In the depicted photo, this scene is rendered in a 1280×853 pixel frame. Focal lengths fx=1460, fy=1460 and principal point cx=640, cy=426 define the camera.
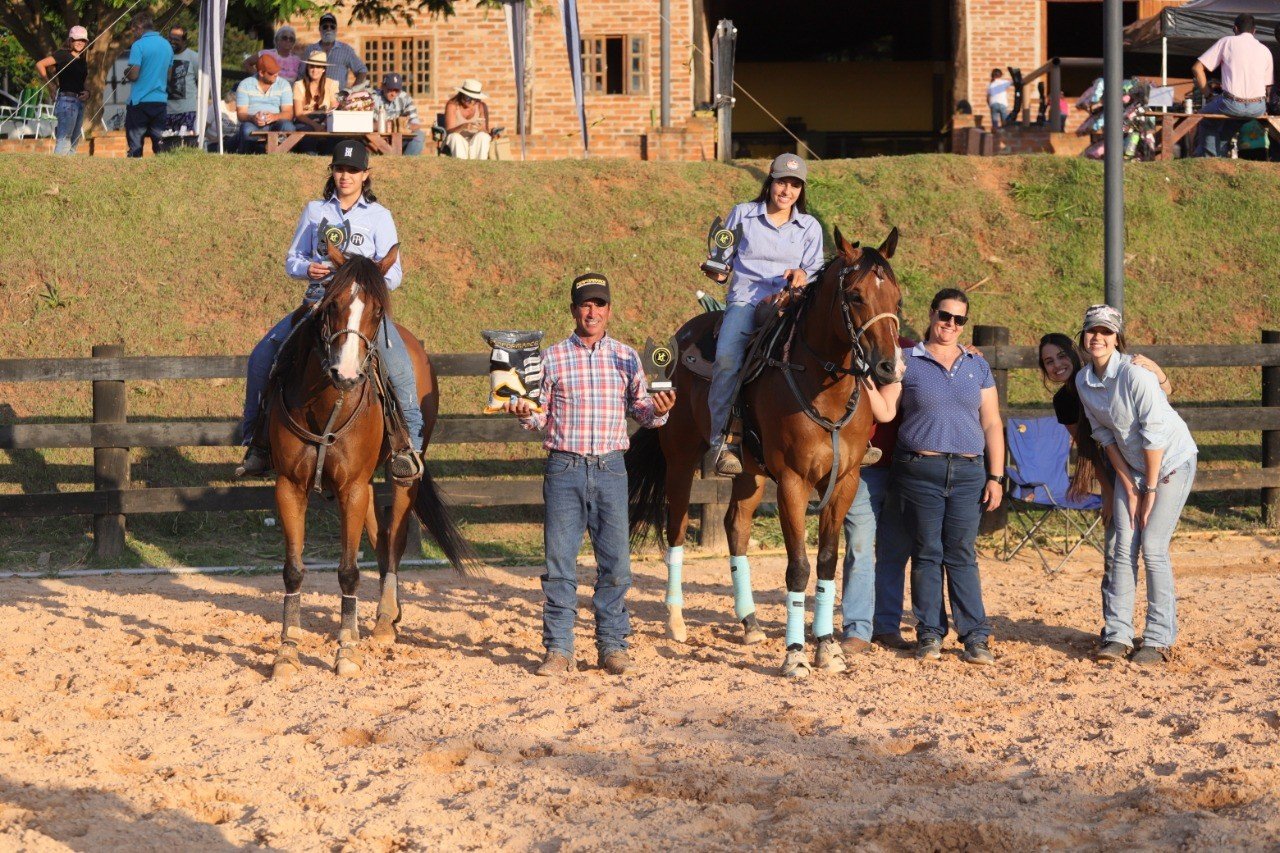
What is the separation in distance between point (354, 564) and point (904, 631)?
3317 mm

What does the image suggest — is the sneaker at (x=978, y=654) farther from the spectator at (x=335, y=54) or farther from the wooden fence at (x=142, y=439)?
the spectator at (x=335, y=54)

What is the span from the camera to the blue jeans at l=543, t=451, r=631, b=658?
7.80 meters

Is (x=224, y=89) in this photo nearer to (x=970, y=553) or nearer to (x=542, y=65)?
(x=542, y=65)

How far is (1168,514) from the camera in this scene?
7.88 m

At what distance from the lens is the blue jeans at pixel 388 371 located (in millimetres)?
8344

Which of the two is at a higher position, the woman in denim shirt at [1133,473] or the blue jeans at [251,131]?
the blue jeans at [251,131]

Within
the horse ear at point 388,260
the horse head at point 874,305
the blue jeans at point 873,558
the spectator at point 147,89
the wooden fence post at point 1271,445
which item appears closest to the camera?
the horse head at point 874,305

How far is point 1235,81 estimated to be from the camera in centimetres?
1728

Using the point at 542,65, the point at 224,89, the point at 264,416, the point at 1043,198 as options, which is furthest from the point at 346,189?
the point at 224,89

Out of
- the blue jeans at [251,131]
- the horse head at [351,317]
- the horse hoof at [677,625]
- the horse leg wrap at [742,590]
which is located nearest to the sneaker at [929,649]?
the horse leg wrap at [742,590]

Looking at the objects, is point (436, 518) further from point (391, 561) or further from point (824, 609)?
point (824, 609)

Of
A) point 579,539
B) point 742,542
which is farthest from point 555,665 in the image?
point 742,542

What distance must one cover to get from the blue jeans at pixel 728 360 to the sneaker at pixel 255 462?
2.63 metres

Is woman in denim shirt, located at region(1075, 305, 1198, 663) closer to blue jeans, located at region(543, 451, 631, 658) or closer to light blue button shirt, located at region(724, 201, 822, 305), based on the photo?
light blue button shirt, located at region(724, 201, 822, 305)
